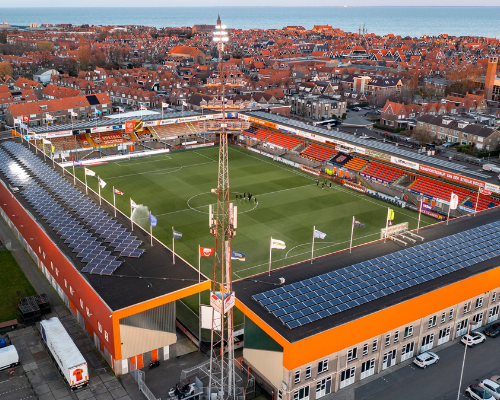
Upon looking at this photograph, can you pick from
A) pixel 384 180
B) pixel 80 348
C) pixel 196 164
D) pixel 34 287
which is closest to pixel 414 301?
pixel 80 348

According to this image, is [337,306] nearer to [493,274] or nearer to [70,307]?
[493,274]

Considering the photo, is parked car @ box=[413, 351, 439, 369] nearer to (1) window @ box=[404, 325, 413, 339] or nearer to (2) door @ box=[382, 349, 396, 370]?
(2) door @ box=[382, 349, 396, 370]

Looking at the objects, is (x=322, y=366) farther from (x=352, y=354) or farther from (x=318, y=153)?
(x=318, y=153)

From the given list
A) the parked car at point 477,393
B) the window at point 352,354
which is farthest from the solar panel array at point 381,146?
the window at point 352,354

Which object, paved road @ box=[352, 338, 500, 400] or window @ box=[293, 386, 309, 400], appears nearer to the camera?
window @ box=[293, 386, 309, 400]

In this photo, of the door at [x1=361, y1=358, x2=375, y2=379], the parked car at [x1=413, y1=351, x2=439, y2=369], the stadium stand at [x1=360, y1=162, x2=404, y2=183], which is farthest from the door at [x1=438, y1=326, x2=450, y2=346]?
the stadium stand at [x1=360, y1=162, x2=404, y2=183]

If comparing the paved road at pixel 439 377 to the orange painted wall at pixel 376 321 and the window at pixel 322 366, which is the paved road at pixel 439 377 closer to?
the window at pixel 322 366
